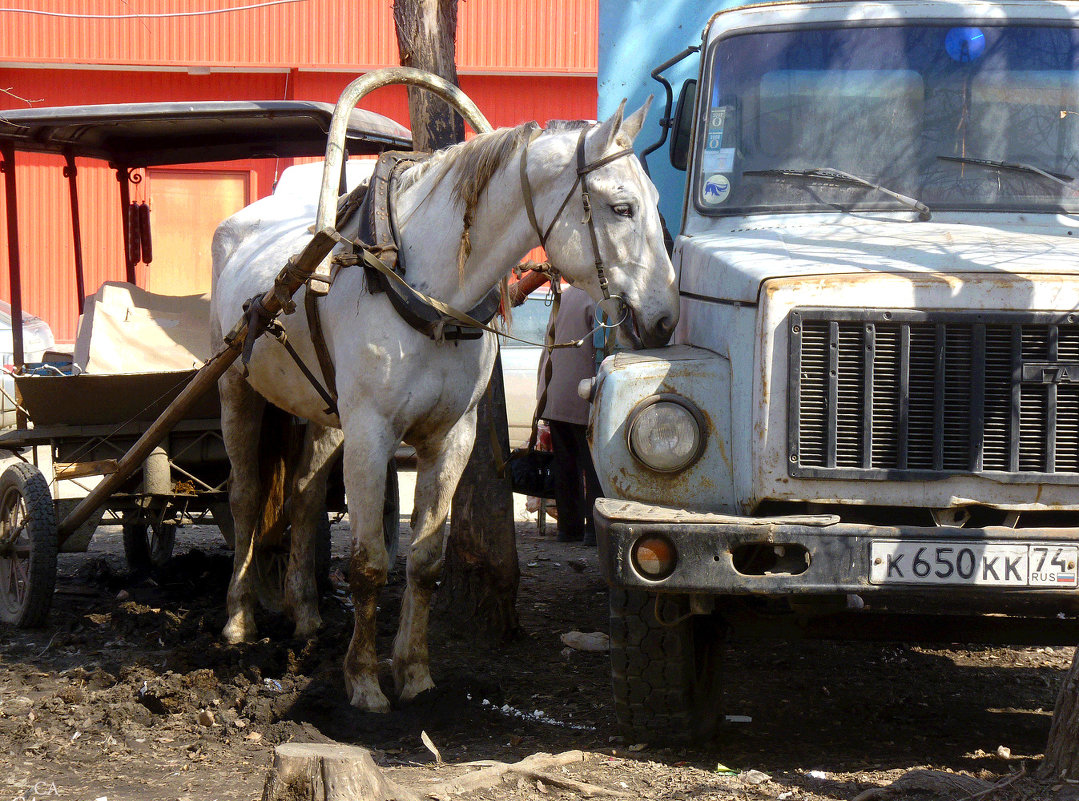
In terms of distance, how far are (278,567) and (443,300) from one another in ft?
8.60

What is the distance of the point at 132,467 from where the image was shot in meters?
5.52

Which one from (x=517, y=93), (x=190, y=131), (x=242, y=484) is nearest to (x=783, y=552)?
(x=242, y=484)

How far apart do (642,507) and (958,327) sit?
111cm

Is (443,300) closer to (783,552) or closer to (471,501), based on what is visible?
(471,501)

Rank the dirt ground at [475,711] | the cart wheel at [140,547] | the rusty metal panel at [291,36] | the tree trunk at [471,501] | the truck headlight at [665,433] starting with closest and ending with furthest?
the truck headlight at [665,433] < the dirt ground at [475,711] < the tree trunk at [471,501] < the cart wheel at [140,547] < the rusty metal panel at [291,36]

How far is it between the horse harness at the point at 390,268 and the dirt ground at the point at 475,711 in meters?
1.34

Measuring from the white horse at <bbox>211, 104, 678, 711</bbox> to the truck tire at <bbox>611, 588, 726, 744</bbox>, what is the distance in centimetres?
95

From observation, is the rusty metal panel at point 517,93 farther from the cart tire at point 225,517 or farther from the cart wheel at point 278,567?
the cart tire at point 225,517

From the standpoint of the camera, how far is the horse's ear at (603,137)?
4.03m

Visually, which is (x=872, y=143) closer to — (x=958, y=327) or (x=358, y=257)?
(x=958, y=327)

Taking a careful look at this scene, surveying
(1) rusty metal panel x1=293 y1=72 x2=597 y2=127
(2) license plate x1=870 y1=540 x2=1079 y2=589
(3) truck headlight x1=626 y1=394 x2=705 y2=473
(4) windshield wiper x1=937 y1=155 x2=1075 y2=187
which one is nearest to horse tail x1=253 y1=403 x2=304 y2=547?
(3) truck headlight x1=626 y1=394 x2=705 y2=473

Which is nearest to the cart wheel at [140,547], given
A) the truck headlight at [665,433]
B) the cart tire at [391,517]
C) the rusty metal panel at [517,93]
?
the cart tire at [391,517]

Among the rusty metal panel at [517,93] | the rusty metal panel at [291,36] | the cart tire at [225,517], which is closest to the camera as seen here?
the cart tire at [225,517]

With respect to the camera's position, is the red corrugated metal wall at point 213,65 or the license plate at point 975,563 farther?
the red corrugated metal wall at point 213,65
